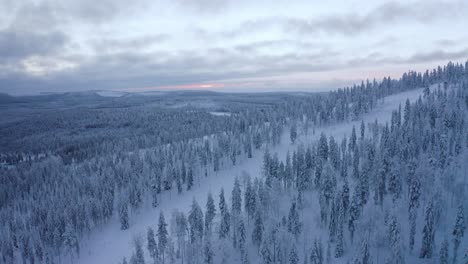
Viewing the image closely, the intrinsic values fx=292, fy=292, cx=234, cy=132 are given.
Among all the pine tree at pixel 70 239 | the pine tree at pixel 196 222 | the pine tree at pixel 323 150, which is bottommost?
the pine tree at pixel 70 239

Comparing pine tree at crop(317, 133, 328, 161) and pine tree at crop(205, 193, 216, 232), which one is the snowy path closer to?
pine tree at crop(205, 193, 216, 232)

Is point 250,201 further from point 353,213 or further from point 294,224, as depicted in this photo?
point 353,213

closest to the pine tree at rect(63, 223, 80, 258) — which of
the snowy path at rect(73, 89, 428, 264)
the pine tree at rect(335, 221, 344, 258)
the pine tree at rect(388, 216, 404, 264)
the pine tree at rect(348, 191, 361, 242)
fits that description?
the snowy path at rect(73, 89, 428, 264)

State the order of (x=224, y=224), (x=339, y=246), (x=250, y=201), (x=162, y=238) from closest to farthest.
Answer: (x=339, y=246) < (x=162, y=238) < (x=224, y=224) < (x=250, y=201)

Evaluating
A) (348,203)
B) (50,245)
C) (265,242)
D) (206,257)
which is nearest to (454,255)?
(348,203)

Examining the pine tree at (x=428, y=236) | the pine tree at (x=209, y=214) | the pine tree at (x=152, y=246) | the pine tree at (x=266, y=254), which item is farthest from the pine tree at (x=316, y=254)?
the pine tree at (x=152, y=246)


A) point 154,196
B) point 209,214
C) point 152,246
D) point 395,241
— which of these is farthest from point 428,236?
point 154,196

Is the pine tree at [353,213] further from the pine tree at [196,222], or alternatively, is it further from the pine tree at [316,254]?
the pine tree at [196,222]

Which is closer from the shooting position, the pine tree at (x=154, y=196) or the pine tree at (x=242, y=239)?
the pine tree at (x=242, y=239)

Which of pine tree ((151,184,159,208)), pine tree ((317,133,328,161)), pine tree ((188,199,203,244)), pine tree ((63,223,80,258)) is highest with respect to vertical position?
pine tree ((317,133,328,161))
